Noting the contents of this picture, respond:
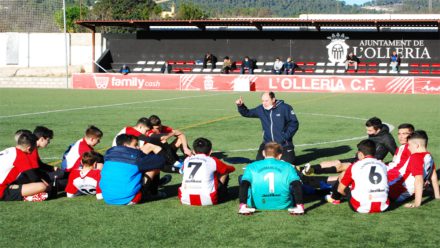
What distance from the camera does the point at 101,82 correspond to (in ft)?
152

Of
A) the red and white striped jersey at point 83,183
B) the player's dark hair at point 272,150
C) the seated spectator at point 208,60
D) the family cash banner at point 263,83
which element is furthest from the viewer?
the seated spectator at point 208,60

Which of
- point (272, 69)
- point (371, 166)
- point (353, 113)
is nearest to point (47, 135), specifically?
point (371, 166)

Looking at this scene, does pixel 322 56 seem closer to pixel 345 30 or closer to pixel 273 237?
pixel 345 30

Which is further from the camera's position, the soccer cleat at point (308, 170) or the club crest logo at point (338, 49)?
the club crest logo at point (338, 49)

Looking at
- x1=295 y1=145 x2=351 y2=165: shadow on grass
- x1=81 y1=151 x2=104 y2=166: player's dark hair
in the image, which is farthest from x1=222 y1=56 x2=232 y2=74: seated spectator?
x1=81 y1=151 x2=104 y2=166: player's dark hair

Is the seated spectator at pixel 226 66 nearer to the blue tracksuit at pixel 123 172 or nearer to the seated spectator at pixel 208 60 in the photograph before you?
the seated spectator at pixel 208 60

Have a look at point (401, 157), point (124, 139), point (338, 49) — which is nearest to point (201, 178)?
point (124, 139)

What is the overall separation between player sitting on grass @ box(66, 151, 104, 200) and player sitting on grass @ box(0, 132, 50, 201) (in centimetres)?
42

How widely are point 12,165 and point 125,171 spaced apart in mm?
1577

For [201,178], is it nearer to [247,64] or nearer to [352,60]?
[247,64]

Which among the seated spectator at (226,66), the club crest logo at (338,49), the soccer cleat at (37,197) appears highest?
the club crest logo at (338,49)

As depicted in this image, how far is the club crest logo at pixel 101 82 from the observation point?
46094 mm

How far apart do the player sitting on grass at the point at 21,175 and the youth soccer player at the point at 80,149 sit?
128 centimetres

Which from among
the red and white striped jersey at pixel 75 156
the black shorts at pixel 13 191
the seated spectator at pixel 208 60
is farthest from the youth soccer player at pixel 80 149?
the seated spectator at pixel 208 60
